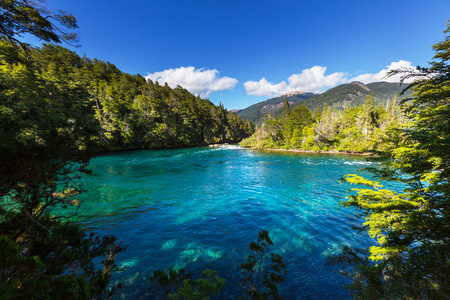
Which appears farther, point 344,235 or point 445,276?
point 344,235

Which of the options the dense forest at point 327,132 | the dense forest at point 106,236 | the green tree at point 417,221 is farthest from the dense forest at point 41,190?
the dense forest at point 327,132

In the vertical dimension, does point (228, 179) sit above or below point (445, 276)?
below

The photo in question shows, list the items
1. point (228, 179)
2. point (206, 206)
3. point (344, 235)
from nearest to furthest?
point (344, 235) → point (206, 206) → point (228, 179)

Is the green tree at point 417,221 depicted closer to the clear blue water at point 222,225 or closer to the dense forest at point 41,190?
the clear blue water at point 222,225

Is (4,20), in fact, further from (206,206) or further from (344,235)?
(344,235)

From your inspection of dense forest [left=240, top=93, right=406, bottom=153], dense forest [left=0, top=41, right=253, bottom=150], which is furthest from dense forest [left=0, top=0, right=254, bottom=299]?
dense forest [left=240, top=93, right=406, bottom=153]

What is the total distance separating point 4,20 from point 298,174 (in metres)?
24.8

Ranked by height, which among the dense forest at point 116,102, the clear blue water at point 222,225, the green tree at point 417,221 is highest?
the dense forest at point 116,102

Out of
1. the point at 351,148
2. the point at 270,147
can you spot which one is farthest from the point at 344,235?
the point at 270,147

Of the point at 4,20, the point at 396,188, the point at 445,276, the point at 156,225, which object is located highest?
the point at 4,20

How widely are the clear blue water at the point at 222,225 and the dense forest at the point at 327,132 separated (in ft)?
102

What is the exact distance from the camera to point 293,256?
712cm

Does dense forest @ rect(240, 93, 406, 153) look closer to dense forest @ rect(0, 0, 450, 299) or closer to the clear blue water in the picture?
the clear blue water

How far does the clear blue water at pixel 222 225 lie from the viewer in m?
6.00
